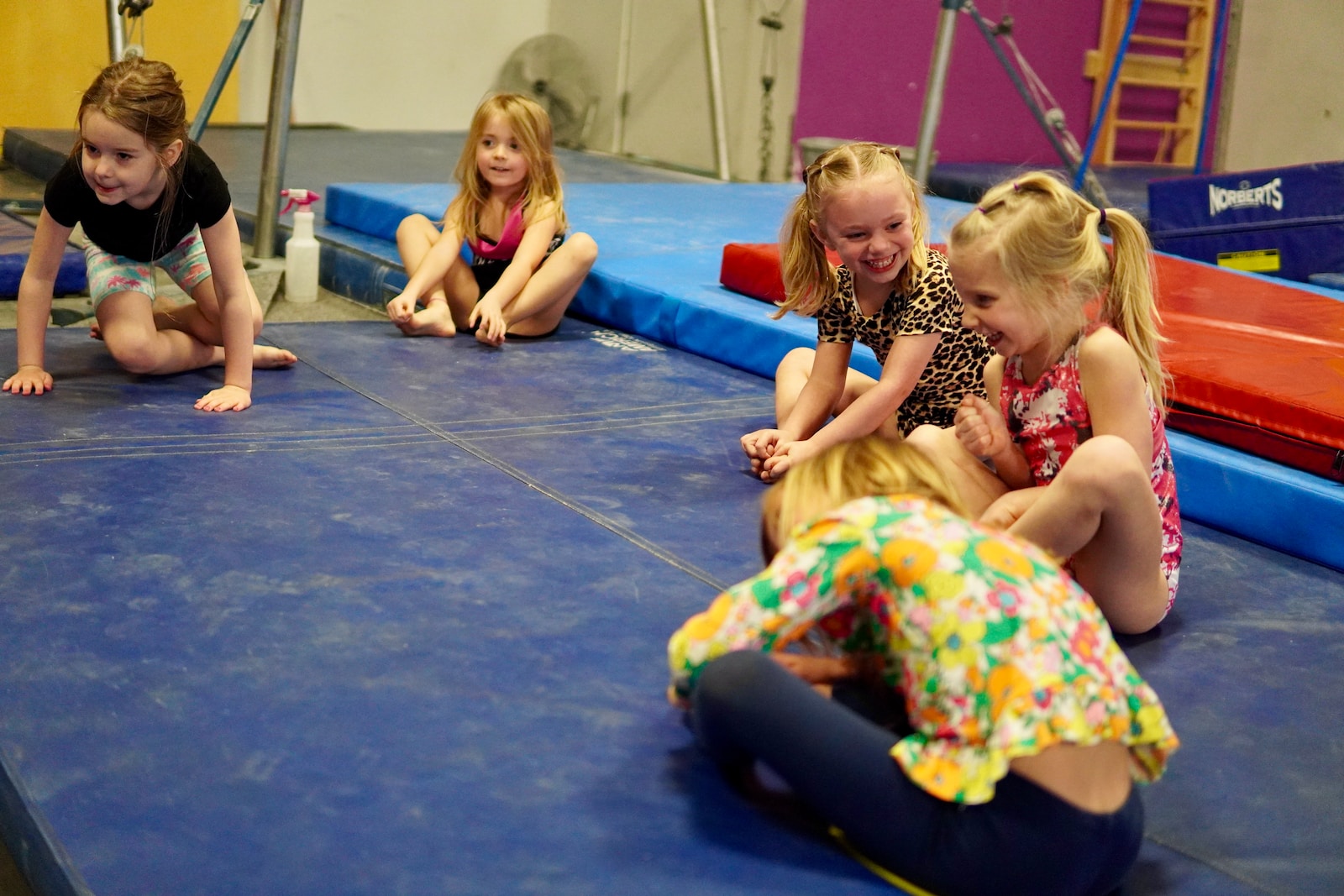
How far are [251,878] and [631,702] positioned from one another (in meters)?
0.53

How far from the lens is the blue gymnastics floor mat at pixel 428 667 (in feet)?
4.30

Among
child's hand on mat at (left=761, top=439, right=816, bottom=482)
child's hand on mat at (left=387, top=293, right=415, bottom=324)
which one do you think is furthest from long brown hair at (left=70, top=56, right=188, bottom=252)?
child's hand on mat at (left=761, top=439, right=816, bottom=482)

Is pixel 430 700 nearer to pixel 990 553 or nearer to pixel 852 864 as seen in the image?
pixel 852 864

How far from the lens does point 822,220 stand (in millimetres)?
2318

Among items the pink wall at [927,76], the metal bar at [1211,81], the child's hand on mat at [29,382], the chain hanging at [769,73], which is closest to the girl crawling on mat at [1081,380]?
the child's hand on mat at [29,382]

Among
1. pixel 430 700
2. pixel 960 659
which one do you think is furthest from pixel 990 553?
pixel 430 700

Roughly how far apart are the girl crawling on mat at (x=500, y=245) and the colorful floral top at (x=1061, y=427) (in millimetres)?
1720

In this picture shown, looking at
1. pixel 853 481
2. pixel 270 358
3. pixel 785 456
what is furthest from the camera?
pixel 270 358

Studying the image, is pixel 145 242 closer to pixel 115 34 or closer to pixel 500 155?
pixel 500 155

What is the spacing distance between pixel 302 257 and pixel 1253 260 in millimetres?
3038

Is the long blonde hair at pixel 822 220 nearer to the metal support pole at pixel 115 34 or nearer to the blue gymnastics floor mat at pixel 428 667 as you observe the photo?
the blue gymnastics floor mat at pixel 428 667

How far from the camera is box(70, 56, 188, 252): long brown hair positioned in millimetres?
2535

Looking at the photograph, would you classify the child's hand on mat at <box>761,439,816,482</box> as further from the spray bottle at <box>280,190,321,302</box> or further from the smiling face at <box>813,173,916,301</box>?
the spray bottle at <box>280,190,321,302</box>

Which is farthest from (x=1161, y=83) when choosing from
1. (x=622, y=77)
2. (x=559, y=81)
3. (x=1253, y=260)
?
(x=1253, y=260)
